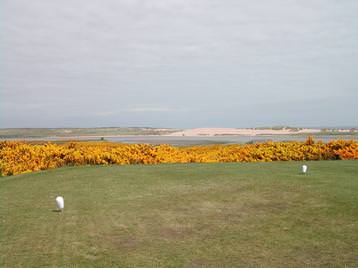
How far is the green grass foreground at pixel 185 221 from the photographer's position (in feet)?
19.4

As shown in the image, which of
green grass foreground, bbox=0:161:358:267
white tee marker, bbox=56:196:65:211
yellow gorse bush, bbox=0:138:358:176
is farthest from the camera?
yellow gorse bush, bbox=0:138:358:176

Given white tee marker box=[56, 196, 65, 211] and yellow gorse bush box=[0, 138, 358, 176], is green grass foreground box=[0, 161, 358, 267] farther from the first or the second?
yellow gorse bush box=[0, 138, 358, 176]

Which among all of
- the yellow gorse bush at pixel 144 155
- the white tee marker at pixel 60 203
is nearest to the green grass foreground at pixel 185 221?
the white tee marker at pixel 60 203

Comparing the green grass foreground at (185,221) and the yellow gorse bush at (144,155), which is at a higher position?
the yellow gorse bush at (144,155)

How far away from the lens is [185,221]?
7.89 m

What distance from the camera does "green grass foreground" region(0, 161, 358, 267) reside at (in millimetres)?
5926

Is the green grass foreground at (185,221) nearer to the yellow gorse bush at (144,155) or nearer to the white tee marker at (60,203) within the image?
the white tee marker at (60,203)

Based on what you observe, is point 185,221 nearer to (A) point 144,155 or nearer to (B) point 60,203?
(B) point 60,203

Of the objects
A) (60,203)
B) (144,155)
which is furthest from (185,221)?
(144,155)

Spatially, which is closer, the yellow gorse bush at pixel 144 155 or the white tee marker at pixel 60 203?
the white tee marker at pixel 60 203

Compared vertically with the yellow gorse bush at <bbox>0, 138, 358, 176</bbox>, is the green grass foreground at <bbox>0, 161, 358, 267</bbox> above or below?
below

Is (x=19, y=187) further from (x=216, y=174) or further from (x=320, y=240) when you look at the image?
(x=320, y=240)

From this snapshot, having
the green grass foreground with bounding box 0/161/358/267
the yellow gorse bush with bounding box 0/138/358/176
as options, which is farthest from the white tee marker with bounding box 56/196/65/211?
the yellow gorse bush with bounding box 0/138/358/176

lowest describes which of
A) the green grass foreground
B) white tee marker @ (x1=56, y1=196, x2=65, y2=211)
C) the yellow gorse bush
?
the green grass foreground
